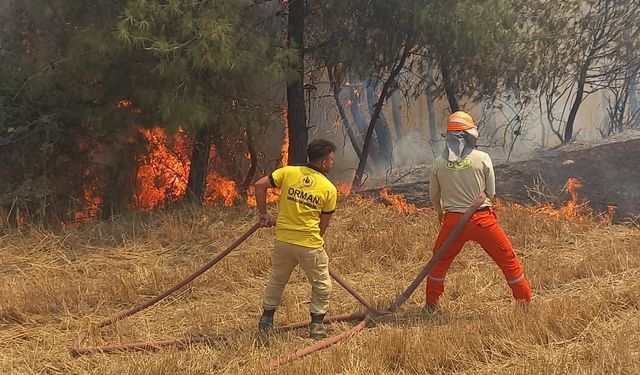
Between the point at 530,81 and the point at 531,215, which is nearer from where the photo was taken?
the point at 531,215

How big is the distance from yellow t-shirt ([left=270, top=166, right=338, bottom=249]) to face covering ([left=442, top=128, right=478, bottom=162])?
3.53 feet

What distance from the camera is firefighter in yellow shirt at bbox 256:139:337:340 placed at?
4715 mm

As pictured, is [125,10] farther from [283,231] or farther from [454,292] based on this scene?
[454,292]

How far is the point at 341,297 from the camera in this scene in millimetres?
5918

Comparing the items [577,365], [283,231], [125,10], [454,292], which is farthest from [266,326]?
[125,10]

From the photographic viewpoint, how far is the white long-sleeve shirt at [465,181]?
512cm

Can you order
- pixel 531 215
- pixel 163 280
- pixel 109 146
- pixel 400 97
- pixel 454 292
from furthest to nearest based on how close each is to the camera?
pixel 400 97
pixel 109 146
pixel 531 215
pixel 163 280
pixel 454 292

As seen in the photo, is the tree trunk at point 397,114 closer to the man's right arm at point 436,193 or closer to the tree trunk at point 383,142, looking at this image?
the tree trunk at point 383,142

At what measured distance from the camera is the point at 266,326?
495 cm

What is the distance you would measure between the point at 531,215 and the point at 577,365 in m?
4.64

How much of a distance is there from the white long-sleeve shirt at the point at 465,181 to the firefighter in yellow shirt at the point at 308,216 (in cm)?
99

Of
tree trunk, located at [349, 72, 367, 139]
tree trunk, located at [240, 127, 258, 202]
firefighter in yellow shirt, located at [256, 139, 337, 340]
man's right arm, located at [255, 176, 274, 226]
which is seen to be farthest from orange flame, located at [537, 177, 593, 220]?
tree trunk, located at [349, 72, 367, 139]

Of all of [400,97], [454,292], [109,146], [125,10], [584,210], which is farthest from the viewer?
[400,97]

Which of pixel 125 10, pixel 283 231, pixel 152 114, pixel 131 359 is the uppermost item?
pixel 125 10
